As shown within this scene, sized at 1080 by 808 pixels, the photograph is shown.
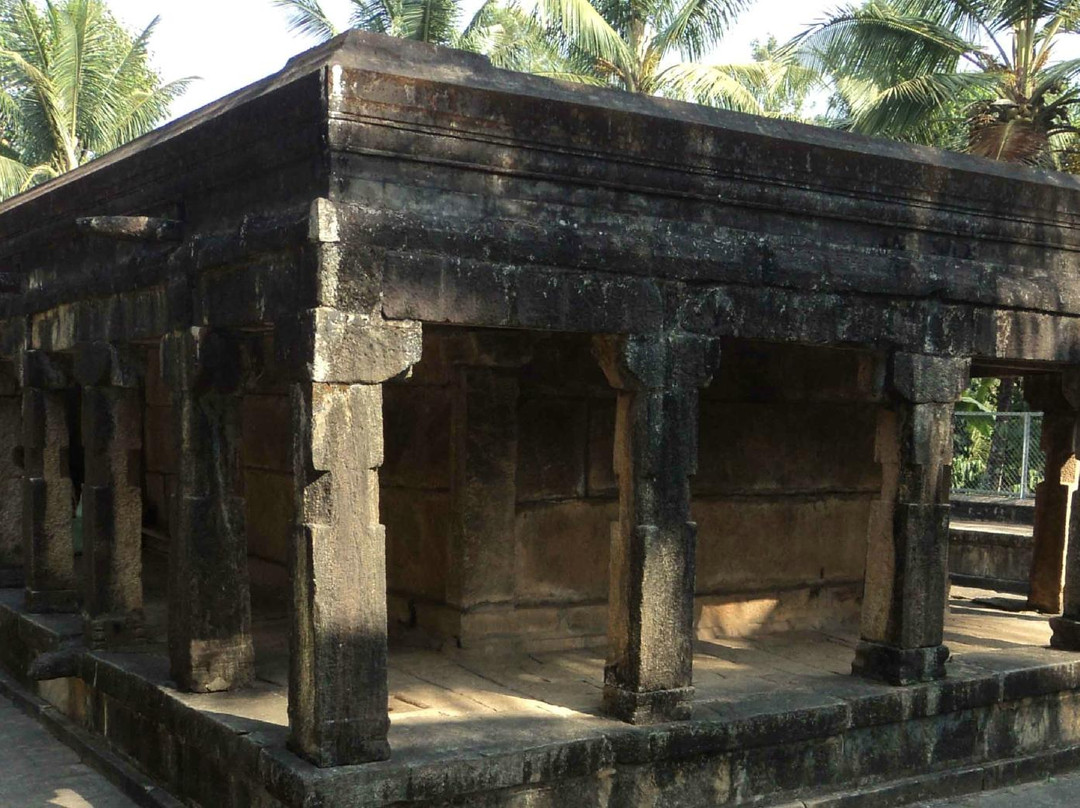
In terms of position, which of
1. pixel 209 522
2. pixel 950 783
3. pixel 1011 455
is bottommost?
pixel 950 783

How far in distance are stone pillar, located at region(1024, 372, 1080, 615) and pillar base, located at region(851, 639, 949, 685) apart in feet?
7.86

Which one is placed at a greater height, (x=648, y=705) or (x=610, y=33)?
(x=610, y=33)

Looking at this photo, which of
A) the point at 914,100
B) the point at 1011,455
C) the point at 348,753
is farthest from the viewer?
the point at 1011,455

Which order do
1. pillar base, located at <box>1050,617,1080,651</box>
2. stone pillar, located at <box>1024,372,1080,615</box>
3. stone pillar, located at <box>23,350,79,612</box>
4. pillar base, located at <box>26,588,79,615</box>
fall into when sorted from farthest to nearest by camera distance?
stone pillar, located at <box>1024,372,1080,615</box> < pillar base, located at <box>26,588,79,615</box> < stone pillar, located at <box>23,350,79,612</box> < pillar base, located at <box>1050,617,1080,651</box>

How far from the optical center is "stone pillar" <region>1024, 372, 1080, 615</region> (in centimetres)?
888

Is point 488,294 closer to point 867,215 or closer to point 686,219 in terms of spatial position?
point 686,219

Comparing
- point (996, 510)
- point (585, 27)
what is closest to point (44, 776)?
point (996, 510)

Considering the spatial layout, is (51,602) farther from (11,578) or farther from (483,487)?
(483,487)

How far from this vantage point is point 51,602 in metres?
8.52

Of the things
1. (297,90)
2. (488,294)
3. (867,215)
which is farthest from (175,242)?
(867,215)

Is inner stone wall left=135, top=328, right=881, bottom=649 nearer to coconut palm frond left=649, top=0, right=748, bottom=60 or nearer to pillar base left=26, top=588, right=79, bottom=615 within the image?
pillar base left=26, top=588, right=79, bottom=615

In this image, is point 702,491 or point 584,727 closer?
point 584,727

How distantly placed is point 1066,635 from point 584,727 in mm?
3863

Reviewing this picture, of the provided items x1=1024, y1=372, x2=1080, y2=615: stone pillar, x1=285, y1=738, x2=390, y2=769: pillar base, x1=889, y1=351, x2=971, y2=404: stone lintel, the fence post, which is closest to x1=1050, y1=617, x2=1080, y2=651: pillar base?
x1=1024, y1=372, x2=1080, y2=615: stone pillar
